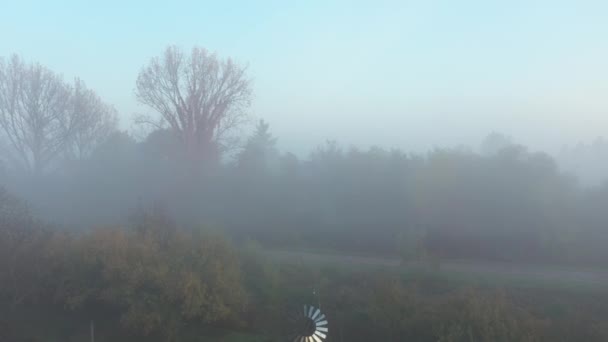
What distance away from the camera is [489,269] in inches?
798

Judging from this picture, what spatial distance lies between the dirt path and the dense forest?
3.56 ft

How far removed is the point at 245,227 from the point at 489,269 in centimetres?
1414

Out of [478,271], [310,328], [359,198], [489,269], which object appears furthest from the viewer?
[359,198]

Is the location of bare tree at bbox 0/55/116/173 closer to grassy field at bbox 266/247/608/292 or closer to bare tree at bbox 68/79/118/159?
bare tree at bbox 68/79/118/159

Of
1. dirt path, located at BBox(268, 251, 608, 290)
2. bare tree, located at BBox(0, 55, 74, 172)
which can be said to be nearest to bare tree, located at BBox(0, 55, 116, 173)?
bare tree, located at BBox(0, 55, 74, 172)

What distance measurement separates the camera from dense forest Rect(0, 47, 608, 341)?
46.4 feet

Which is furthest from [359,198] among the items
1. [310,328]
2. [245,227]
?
[310,328]

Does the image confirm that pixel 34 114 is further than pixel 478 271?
Yes

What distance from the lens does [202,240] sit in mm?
16234

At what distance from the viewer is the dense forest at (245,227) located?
14141 mm

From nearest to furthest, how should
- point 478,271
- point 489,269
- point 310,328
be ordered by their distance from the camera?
1. point 310,328
2. point 478,271
3. point 489,269

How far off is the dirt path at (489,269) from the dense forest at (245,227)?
42.7 inches

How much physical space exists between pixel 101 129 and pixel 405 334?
34.9 meters

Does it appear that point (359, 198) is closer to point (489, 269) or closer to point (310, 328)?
point (489, 269)
